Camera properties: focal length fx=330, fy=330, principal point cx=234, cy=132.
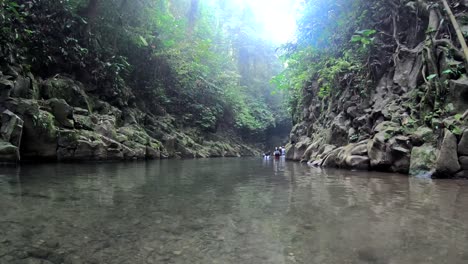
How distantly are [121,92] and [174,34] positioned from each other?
8190 millimetres

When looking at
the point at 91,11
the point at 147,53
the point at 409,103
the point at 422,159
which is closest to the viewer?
the point at 422,159

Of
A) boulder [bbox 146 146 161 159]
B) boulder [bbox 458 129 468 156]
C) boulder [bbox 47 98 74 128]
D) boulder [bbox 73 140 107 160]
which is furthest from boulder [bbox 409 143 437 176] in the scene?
boulder [bbox 146 146 161 159]

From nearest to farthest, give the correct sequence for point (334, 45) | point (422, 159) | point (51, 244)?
point (51, 244) → point (422, 159) → point (334, 45)

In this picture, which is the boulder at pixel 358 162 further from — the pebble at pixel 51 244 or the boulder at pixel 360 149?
the pebble at pixel 51 244

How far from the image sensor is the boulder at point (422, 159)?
910cm

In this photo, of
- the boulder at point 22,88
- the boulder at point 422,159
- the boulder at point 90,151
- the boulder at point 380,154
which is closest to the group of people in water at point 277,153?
the boulder at point 380,154

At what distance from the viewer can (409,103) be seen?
12.0 metres

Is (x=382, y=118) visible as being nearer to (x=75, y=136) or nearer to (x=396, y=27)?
(x=396, y=27)

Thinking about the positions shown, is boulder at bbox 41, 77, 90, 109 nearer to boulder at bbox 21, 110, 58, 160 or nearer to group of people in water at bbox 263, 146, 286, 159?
boulder at bbox 21, 110, 58, 160


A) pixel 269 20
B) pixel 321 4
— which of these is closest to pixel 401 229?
pixel 321 4

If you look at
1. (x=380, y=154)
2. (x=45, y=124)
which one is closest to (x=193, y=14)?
(x=45, y=124)

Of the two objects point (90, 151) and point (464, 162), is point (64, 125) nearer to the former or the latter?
point (90, 151)

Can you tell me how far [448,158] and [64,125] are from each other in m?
12.8

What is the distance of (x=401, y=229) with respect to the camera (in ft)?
11.5
